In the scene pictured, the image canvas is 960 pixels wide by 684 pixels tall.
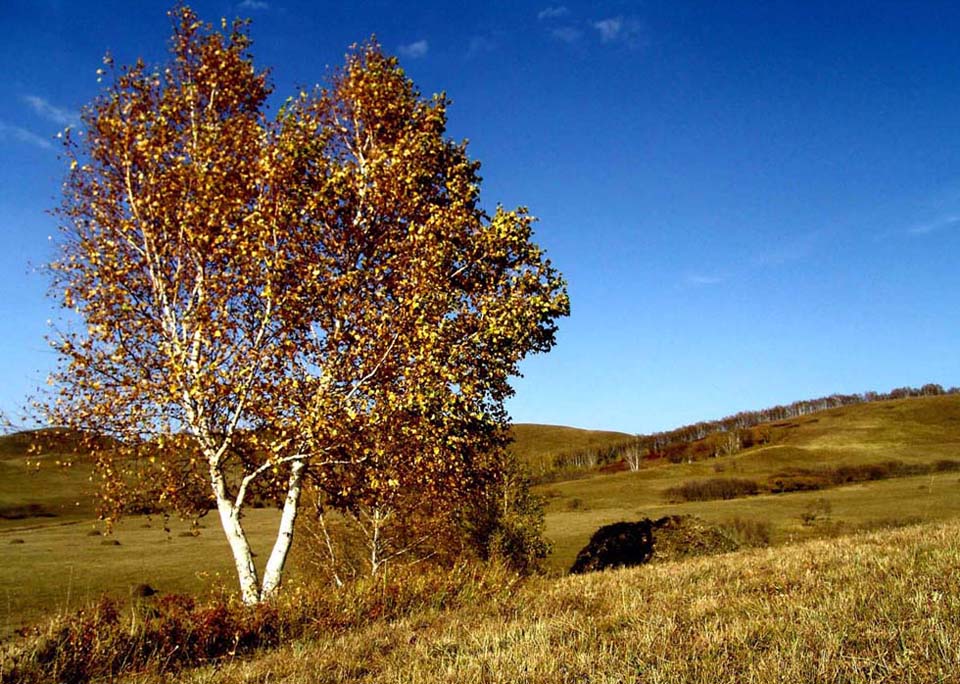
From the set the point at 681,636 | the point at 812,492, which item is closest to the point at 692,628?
the point at 681,636

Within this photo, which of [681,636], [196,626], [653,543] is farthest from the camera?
[653,543]

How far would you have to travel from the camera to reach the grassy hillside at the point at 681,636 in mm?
5078

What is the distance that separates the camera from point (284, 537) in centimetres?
1362

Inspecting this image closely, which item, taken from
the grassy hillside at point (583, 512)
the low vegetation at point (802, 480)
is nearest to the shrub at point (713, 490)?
the low vegetation at point (802, 480)

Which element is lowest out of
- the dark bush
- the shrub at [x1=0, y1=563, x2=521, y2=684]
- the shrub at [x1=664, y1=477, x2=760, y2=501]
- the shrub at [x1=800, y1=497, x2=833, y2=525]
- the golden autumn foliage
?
the shrub at [x1=664, y1=477, x2=760, y2=501]

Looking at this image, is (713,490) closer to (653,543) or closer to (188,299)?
(653,543)

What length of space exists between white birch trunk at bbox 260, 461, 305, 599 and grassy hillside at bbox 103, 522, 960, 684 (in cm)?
502

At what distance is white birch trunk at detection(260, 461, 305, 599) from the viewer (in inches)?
516

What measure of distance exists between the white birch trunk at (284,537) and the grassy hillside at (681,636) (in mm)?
5016

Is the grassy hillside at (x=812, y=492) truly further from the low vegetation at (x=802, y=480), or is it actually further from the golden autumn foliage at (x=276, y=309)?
the golden autumn foliage at (x=276, y=309)

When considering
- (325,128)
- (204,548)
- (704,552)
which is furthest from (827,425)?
(325,128)

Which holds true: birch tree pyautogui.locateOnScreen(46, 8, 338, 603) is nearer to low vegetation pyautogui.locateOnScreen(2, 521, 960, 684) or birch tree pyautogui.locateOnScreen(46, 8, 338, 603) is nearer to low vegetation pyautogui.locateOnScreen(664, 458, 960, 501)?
low vegetation pyautogui.locateOnScreen(2, 521, 960, 684)

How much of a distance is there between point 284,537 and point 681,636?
9.58 meters

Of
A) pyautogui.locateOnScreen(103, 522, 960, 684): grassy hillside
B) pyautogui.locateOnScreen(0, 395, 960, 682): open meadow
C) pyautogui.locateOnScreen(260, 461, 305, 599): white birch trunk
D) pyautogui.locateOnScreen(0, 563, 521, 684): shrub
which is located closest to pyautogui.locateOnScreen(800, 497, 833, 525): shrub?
pyautogui.locateOnScreen(0, 395, 960, 682): open meadow
